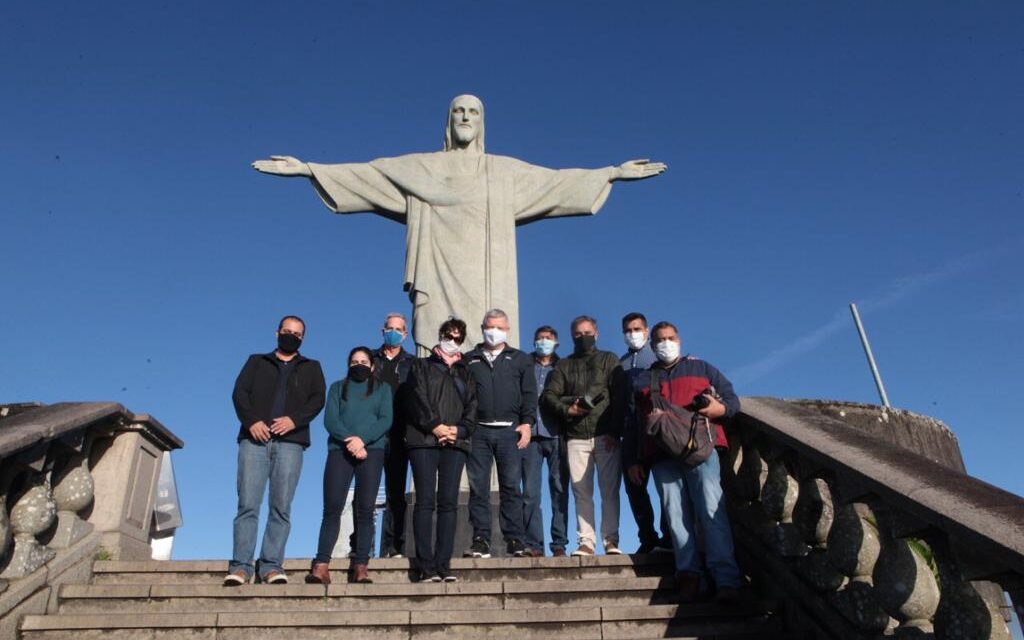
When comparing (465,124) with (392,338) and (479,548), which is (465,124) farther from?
(479,548)

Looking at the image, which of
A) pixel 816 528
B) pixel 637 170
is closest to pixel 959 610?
pixel 816 528

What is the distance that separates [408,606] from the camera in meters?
5.07

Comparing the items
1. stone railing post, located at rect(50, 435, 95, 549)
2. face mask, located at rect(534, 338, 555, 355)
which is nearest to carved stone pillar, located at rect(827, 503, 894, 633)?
face mask, located at rect(534, 338, 555, 355)

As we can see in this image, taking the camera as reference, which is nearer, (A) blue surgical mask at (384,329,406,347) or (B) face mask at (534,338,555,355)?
(A) blue surgical mask at (384,329,406,347)

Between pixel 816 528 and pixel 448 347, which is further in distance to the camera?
pixel 448 347

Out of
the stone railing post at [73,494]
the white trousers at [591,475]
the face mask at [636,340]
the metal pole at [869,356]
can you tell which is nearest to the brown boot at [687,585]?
the white trousers at [591,475]

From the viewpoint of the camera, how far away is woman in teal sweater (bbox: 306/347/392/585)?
220 inches

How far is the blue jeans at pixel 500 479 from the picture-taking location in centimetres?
599

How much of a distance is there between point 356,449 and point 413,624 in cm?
142

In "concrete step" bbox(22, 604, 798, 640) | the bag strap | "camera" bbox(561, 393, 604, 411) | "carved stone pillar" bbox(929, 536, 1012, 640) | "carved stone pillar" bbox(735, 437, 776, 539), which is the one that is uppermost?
"camera" bbox(561, 393, 604, 411)

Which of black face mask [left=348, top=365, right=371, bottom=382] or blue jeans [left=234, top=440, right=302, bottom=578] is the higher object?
black face mask [left=348, top=365, right=371, bottom=382]

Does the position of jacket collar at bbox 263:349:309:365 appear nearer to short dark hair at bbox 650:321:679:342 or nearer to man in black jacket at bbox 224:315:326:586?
man in black jacket at bbox 224:315:326:586

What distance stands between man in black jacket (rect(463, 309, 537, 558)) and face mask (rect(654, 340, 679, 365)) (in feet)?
3.72

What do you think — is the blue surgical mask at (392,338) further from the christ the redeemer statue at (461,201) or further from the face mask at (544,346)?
the christ the redeemer statue at (461,201)
